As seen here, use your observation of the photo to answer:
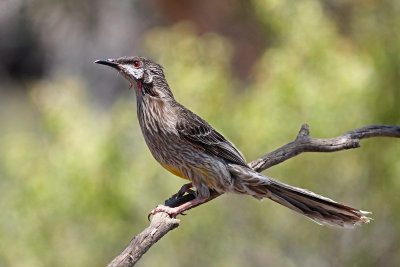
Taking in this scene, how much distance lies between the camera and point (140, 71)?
4781 millimetres

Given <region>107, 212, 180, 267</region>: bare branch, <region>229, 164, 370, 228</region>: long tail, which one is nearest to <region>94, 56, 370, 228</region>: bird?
<region>229, 164, 370, 228</region>: long tail

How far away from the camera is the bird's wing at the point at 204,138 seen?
188 inches

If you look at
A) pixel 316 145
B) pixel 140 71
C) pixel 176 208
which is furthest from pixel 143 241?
pixel 316 145

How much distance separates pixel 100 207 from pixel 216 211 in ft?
4.67

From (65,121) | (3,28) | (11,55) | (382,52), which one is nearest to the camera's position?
(382,52)

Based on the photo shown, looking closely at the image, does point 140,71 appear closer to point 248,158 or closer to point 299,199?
point 299,199

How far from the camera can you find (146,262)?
7.77 meters

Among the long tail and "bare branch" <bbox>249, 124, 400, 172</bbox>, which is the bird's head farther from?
"bare branch" <bbox>249, 124, 400, 172</bbox>

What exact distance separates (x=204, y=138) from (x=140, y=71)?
2.36 ft

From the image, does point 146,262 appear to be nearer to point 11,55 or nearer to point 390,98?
point 390,98

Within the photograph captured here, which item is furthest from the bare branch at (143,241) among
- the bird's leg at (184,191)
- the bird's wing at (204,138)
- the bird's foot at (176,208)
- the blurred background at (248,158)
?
the blurred background at (248,158)

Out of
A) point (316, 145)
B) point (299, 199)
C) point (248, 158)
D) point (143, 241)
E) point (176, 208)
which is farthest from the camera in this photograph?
point (248, 158)

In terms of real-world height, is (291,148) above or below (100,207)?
below

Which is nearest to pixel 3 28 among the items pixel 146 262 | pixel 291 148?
pixel 146 262
